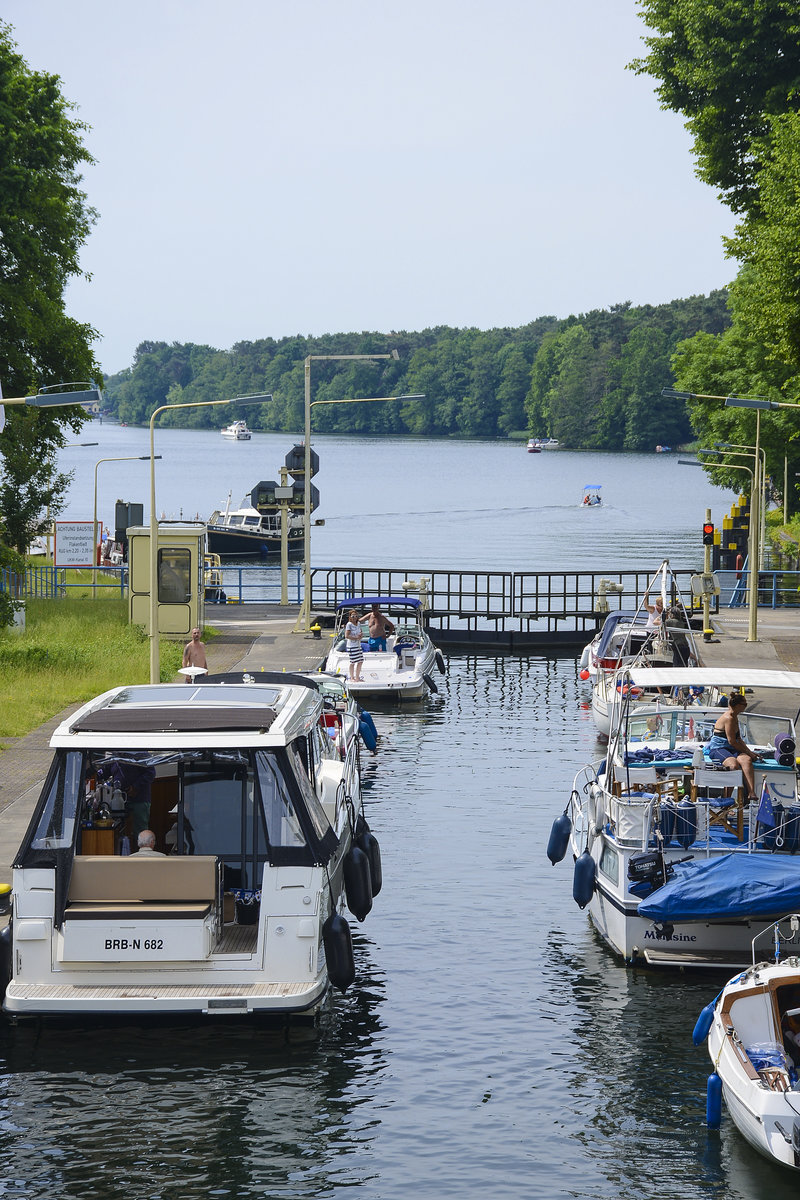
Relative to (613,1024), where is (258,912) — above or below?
above

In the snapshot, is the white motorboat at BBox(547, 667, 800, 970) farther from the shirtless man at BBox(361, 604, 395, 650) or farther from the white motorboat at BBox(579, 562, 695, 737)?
the shirtless man at BBox(361, 604, 395, 650)

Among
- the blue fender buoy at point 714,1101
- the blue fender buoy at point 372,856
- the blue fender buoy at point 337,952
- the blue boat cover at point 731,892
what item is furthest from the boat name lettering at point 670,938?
the blue fender buoy at point 337,952

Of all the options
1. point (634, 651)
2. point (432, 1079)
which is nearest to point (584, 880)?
point (432, 1079)

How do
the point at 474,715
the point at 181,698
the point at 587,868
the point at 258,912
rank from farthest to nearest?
the point at 474,715 → the point at 587,868 → the point at 181,698 → the point at 258,912

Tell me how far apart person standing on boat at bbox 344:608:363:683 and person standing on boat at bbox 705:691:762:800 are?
630 inches

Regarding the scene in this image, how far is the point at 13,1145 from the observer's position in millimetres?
12438

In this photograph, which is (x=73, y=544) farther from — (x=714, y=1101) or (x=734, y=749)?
(x=714, y=1101)

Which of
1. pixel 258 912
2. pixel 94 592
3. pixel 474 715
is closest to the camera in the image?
pixel 258 912

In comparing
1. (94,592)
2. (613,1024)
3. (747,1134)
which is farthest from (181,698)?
(94,592)

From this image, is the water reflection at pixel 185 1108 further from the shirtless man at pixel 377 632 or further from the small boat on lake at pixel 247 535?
the small boat on lake at pixel 247 535

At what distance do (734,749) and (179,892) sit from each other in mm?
8267

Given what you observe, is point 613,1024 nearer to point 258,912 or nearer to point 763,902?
point 763,902

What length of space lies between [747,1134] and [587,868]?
5.79 meters

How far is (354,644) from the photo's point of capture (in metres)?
35.6
